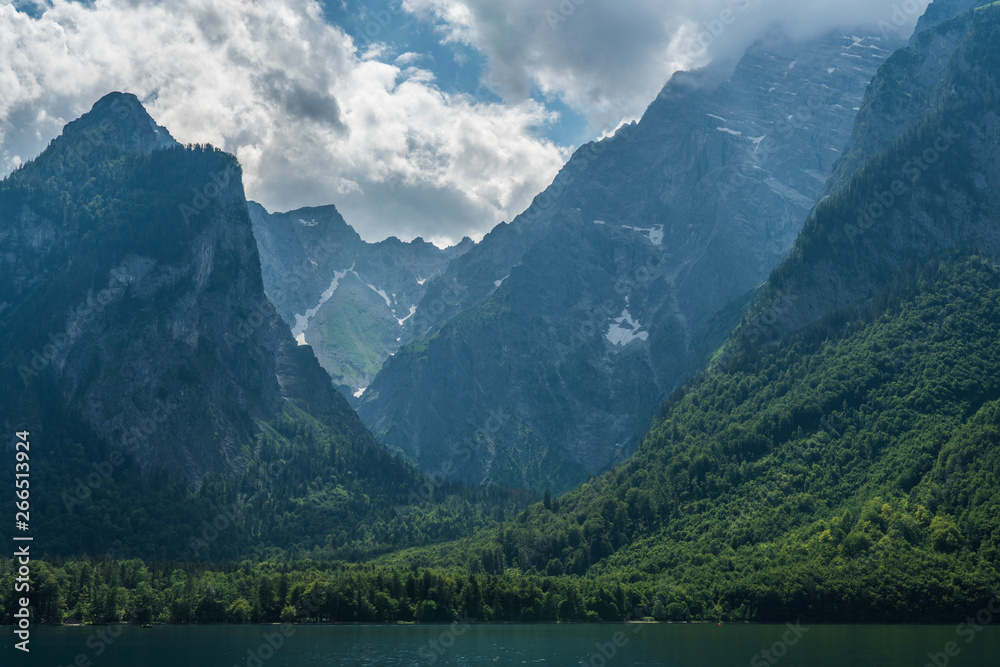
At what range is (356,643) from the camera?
173 meters

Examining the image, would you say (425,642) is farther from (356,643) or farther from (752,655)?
(752,655)

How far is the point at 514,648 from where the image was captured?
541 feet

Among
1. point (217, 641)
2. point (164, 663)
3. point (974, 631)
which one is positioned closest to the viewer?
point (164, 663)

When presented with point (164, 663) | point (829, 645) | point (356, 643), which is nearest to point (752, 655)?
point (829, 645)

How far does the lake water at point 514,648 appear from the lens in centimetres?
13700

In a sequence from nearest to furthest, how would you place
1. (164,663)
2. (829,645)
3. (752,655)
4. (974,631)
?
(164,663)
(752,655)
(829,645)
(974,631)

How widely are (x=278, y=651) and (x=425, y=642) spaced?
31.8 m

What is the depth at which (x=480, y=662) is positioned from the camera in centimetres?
14100

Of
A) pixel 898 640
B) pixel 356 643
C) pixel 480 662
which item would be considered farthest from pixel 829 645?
pixel 356 643

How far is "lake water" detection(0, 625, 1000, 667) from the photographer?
5394 inches

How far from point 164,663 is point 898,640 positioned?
13085 centimetres

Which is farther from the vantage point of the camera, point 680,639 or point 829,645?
point 680,639

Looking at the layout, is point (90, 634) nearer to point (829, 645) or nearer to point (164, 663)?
point (164, 663)

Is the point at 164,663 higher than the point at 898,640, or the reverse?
the point at 898,640
